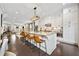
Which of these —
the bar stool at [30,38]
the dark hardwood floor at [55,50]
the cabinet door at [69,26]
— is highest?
the cabinet door at [69,26]

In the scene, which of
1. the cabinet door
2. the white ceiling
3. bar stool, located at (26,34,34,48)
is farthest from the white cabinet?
bar stool, located at (26,34,34,48)

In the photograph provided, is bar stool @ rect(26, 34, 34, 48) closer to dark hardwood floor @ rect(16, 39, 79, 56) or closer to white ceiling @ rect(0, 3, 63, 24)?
dark hardwood floor @ rect(16, 39, 79, 56)

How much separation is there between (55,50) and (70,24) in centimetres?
45

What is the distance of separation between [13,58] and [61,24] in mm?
894

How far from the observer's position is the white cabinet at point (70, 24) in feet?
7.23

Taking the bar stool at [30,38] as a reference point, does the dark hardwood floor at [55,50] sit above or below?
below

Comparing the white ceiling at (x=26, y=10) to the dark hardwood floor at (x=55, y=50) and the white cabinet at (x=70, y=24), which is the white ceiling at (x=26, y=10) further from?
the dark hardwood floor at (x=55, y=50)

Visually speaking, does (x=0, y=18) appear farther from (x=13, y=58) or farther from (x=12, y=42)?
(x=13, y=58)

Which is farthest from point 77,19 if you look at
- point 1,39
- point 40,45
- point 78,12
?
point 1,39

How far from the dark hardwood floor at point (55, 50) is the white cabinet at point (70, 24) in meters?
0.10

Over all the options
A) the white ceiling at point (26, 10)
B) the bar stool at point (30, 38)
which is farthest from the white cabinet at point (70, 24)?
the bar stool at point (30, 38)

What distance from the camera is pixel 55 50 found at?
2215 millimetres

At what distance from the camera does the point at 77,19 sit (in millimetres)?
2221

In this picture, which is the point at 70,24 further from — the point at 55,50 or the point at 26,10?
the point at 26,10
